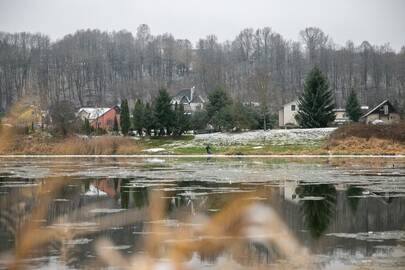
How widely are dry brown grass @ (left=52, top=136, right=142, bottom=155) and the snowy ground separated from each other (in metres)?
7.38

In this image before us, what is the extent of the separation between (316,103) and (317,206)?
53.6 m

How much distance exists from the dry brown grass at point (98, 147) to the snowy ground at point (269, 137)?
738 cm

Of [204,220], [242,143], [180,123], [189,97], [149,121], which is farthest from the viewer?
[189,97]

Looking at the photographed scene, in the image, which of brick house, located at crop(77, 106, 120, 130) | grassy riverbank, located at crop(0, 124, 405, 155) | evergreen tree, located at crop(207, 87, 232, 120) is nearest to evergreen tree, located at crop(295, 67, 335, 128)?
grassy riverbank, located at crop(0, 124, 405, 155)

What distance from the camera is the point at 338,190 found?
28531 millimetres

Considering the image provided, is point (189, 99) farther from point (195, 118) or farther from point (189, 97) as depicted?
point (195, 118)

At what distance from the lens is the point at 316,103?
248 ft

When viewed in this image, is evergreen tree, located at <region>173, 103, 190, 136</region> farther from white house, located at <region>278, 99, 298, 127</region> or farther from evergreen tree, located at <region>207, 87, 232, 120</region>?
white house, located at <region>278, 99, 298, 127</region>

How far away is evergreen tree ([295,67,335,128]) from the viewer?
7500 centimetres

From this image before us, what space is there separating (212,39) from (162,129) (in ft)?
342

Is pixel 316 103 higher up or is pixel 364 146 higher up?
pixel 316 103

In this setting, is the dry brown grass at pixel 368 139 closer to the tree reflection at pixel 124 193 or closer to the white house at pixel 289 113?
the white house at pixel 289 113

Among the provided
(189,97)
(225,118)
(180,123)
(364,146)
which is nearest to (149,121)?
(180,123)

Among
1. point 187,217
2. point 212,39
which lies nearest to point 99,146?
point 187,217
